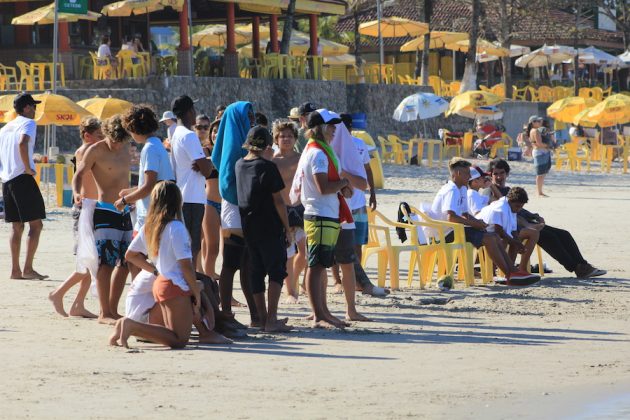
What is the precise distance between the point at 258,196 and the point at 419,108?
2146 centimetres

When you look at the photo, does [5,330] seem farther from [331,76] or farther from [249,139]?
[331,76]

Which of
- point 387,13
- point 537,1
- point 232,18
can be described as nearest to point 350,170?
point 232,18

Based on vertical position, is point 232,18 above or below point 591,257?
above

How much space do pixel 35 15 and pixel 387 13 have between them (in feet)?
91.2

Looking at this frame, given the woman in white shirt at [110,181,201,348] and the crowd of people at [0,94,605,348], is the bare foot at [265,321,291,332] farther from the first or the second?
the woman in white shirt at [110,181,201,348]

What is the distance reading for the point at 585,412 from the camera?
650cm

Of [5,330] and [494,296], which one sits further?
[494,296]

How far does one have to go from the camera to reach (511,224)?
11219mm

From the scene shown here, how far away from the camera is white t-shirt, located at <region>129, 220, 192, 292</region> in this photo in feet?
24.5

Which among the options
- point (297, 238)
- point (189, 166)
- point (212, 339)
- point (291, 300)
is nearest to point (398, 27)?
point (297, 238)

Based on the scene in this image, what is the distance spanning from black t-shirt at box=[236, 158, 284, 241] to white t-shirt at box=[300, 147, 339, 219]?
33 cm

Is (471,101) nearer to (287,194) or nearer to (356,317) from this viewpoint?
(287,194)

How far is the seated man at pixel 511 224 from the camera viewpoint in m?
11.1

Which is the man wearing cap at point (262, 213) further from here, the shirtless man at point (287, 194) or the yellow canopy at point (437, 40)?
the yellow canopy at point (437, 40)
